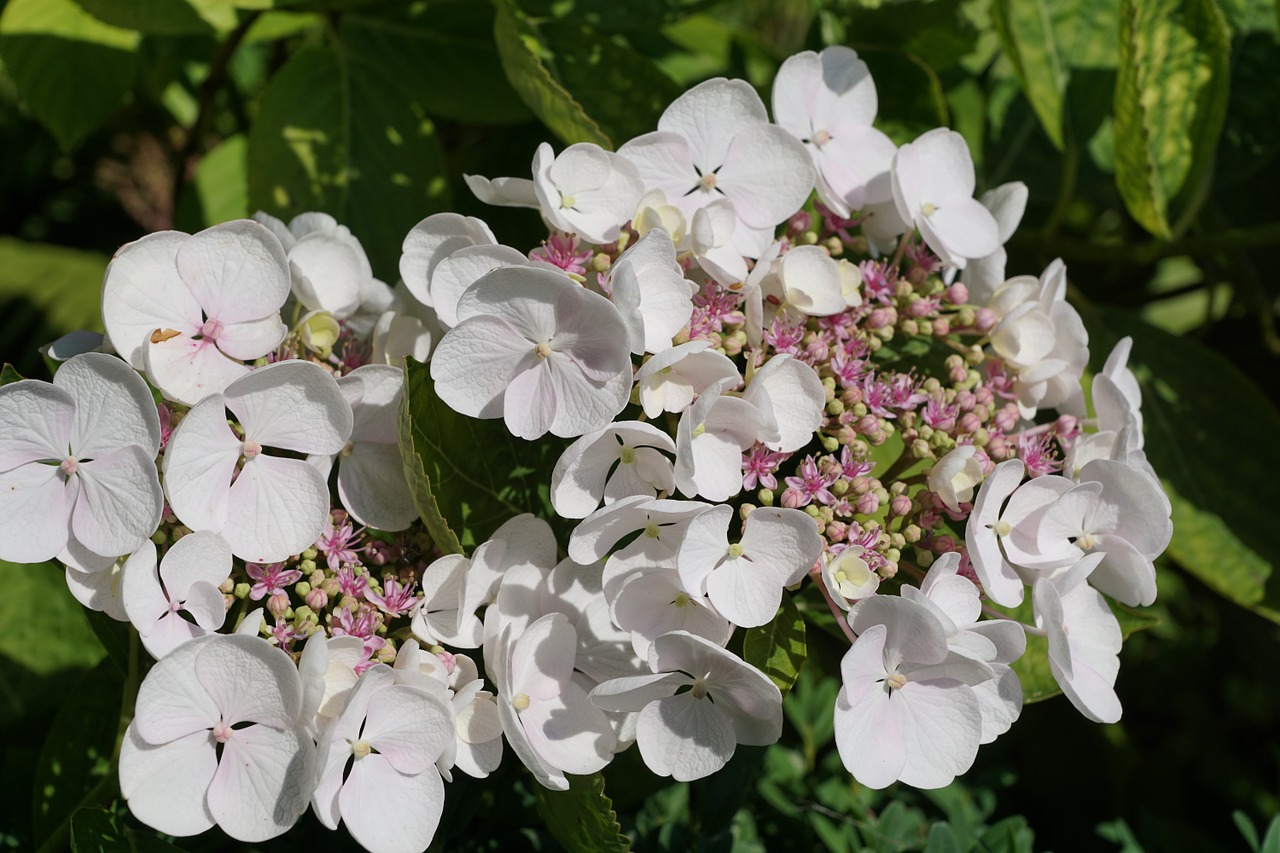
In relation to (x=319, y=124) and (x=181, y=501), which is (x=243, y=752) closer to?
A: (x=181, y=501)

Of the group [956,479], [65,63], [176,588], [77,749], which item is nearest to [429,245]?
[176,588]

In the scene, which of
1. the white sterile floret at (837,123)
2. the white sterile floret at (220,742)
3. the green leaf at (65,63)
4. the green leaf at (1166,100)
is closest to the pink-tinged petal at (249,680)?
the white sterile floret at (220,742)

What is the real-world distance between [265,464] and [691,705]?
0.99 ft

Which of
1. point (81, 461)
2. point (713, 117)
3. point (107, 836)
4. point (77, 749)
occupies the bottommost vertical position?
point (77, 749)

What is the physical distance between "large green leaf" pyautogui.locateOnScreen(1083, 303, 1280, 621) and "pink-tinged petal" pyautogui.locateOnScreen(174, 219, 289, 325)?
0.85 metres

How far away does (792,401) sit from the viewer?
69cm

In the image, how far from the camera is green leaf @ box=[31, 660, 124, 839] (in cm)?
85

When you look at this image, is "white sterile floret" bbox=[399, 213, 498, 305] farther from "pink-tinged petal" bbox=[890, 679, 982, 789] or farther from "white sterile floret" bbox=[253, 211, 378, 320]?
"pink-tinged petal" bbox=[890, 679, 982, 789]

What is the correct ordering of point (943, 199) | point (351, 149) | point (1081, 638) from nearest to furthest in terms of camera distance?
point (1081, 638) → point (943, 199) → point (351, 149)

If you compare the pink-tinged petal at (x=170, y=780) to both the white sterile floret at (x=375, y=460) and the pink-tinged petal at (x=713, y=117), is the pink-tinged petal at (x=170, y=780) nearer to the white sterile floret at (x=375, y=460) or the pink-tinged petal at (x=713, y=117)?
the white sterile floret at (x=375, y=460)

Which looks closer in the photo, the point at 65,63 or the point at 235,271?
the point at 235,271

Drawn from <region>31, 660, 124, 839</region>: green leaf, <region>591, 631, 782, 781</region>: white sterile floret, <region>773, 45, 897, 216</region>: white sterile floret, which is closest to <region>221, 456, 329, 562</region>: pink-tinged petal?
<region>591, 631, 782, 781</region>: white sterile floret

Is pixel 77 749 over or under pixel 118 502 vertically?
under

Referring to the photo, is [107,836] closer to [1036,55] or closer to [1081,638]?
[1081,638]
